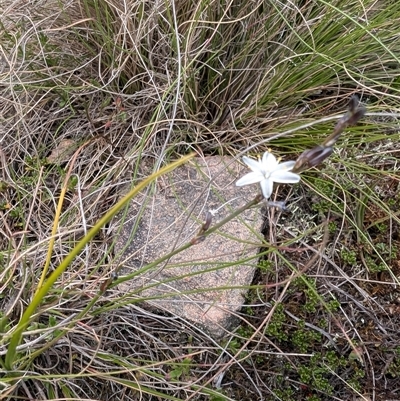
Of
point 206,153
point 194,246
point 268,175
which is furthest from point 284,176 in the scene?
point 206,153

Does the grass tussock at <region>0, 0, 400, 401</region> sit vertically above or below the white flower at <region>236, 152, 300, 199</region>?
below

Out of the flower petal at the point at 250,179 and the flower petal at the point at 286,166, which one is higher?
the flower petal at the point at 250,179

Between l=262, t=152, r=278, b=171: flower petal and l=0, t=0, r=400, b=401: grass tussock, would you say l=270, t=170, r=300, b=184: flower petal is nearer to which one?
l=262, t=152, r=278, b=171: flower petal

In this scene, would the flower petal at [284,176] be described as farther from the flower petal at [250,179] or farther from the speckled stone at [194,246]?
the speckled stone at [194,246]

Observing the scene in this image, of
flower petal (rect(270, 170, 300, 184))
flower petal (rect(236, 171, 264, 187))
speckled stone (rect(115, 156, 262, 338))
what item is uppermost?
flower petal (rect(236, 171, 264, 187))

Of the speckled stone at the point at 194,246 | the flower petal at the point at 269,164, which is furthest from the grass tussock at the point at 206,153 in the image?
the flower petal at the point at 269,164

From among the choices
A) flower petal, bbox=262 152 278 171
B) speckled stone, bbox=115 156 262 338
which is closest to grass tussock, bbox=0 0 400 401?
speckled stone, bbox=115 156 262 338
